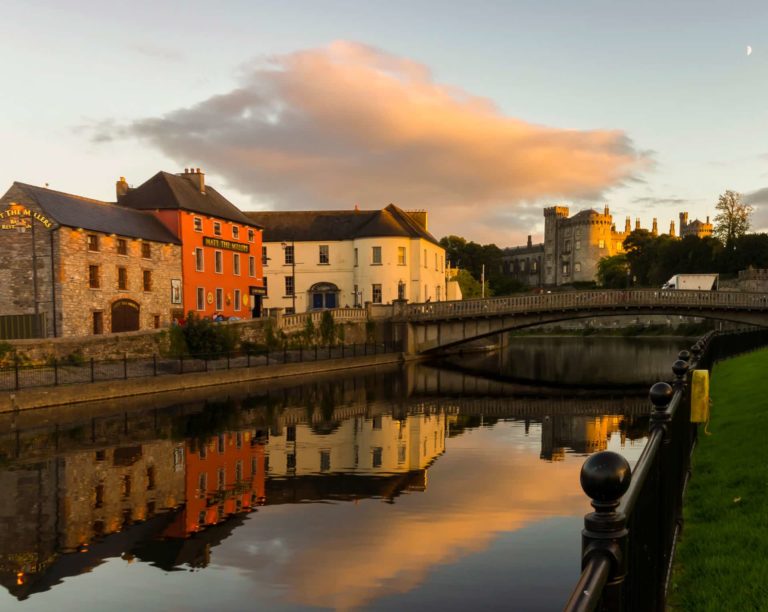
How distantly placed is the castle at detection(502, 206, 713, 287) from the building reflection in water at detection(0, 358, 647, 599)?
394 feet

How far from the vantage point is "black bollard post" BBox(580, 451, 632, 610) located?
2926 millimetres

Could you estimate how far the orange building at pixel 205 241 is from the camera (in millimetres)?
46594

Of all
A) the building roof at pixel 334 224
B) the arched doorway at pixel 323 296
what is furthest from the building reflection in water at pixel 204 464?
the building roof at pixel 334 224

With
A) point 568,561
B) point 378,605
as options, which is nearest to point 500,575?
point 568,561

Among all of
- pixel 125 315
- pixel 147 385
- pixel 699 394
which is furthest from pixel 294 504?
pixel 125 315

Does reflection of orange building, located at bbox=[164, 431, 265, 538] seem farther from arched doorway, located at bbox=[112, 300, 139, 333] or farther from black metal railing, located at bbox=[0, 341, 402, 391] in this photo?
arched doorway, located at bbox=[112, 300, 139, 333]

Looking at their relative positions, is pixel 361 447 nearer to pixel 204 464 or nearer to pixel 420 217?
pixel 204 464

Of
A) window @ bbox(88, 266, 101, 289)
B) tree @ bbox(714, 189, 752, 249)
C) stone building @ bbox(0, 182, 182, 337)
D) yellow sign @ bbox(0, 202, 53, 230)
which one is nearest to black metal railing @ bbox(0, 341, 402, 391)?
stone building @ bbox(0, 182, 182, 337)

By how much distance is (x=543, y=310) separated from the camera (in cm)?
4556

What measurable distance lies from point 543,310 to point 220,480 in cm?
3368

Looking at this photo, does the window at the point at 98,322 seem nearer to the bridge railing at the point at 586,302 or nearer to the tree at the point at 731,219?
the bridge railing at the point at 586,302

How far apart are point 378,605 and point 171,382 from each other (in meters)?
22.2

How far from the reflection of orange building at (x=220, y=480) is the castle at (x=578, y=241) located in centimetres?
12927

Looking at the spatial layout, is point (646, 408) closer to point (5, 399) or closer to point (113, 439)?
point (113, 439)
